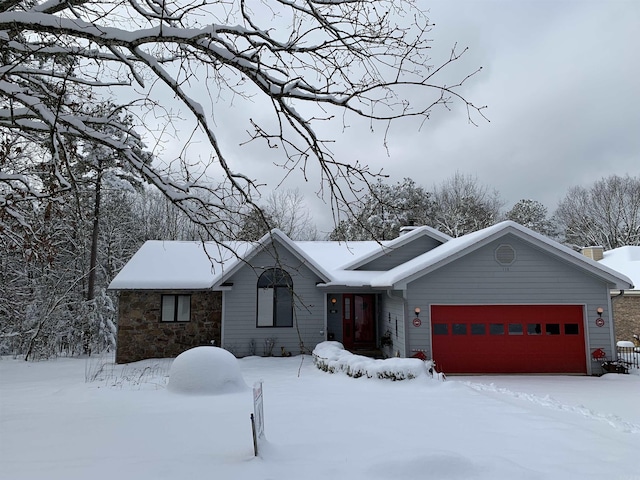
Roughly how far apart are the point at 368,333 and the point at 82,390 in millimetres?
9988

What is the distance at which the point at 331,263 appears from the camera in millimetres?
16906

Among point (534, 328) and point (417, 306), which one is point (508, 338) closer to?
point (534, 328)

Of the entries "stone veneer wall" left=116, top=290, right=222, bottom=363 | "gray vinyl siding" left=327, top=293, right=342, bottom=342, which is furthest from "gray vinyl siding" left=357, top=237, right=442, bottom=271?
"stone veneer wall" left=116, top=290, right=222, bottom=363

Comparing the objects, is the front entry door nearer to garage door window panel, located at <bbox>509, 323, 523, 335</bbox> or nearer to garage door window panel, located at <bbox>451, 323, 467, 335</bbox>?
garage door window panel, located at <bbox>451, 323, 467, 335</bbox>

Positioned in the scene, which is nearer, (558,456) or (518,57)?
(558,456)

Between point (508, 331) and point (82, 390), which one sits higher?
point (508, 331)

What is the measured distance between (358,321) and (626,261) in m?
16.9

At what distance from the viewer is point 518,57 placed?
18.7 feet

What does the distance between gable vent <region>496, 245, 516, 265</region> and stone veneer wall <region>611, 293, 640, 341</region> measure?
12.7m

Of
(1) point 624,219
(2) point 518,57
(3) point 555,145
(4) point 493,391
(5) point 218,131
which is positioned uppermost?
(3) point 555,145

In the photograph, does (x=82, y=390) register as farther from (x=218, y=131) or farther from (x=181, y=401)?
(x=218, y=131)

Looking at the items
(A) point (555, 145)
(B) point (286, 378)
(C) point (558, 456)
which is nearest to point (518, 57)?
(C) point (558, 456)

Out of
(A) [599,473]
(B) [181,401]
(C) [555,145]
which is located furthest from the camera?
(C) [555,145]

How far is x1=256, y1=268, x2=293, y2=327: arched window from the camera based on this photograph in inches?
593
